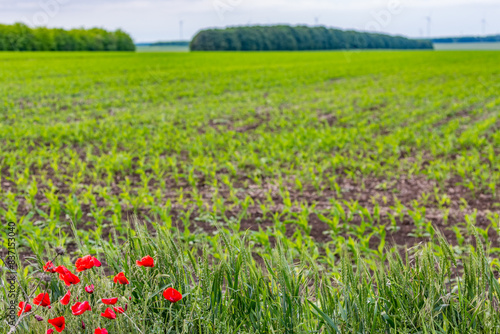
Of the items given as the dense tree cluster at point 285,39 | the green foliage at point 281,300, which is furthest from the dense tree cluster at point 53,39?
the green foliage at point 281,300

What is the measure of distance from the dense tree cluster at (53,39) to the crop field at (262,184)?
2338 inches

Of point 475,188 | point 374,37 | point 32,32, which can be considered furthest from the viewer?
point 374,37

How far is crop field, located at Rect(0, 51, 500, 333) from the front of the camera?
2.58 meters

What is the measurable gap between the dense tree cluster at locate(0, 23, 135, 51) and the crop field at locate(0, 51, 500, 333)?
195 ft

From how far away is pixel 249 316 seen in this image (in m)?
2.27

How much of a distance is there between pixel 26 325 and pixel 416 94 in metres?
17.8

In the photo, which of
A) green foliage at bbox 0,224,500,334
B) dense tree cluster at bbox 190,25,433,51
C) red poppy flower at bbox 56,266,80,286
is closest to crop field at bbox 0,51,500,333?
green foliage at bbox 0,224,500,334

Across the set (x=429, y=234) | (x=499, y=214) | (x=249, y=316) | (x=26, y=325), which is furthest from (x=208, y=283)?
(x=499, y=214)

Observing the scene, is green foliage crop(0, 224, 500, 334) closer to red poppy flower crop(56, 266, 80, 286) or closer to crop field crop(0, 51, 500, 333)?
crop field crop(0, 51, 500, 333)

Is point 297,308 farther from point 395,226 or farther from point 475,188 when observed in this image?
point 475,188

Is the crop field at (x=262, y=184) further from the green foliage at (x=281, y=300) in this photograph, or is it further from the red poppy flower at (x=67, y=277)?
the red poppy flower at (x=67, y=277)

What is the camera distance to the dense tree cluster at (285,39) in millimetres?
95125

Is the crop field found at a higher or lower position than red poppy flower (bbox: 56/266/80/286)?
lower

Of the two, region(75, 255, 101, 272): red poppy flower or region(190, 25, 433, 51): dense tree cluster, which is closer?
region(75, 255, 101, 272): red poppy flower
